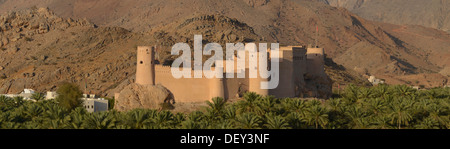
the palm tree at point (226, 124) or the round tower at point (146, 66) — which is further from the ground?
the round tower at point (146, 66)

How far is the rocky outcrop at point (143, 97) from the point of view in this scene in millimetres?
60500

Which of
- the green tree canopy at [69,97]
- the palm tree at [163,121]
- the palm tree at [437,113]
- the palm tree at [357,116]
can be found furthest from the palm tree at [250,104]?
the green tree canopy at [69,97]

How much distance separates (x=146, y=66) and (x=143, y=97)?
292 centimetres

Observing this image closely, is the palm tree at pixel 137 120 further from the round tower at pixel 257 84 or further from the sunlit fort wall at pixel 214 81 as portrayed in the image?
the round tower at pixel 257 84

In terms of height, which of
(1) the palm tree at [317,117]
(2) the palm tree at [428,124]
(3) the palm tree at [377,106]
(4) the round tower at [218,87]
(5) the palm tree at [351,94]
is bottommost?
(2) the palm tree at [428,124]

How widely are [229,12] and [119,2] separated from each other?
49.6 meters

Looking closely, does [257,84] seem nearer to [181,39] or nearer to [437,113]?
[437,113]

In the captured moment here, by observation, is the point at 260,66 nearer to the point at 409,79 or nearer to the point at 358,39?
the point at 409,79

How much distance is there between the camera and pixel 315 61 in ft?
228

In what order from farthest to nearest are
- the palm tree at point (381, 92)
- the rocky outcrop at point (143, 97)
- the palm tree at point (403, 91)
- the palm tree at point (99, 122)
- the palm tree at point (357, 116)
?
the palm tree at point (403, 91), the palm tree at point (381, 92), the rocky outcrop at point (143, 97), the palm tree at point (357, 116), the palm tree at point (99, 122)

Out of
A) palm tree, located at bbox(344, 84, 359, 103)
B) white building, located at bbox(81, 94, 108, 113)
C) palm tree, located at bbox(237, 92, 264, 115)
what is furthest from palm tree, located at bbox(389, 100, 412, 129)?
white building, located at bbox(81, 94, 108, 113)

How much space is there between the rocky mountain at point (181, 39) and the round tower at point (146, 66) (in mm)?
16006

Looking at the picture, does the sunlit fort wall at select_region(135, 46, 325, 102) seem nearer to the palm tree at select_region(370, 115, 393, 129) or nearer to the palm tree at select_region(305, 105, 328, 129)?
the palm tree at select_region(305, 105, 328, 129)

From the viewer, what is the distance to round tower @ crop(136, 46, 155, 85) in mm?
61375
